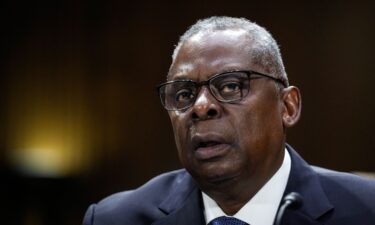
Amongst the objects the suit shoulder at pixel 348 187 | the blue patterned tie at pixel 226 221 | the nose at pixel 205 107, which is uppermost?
the nose at pixel 205 107

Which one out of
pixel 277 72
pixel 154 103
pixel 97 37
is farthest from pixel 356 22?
pixel 277 72

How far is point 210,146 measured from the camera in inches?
62.2

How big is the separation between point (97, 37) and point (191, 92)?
2.18 m

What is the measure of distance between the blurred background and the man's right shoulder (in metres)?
1.60

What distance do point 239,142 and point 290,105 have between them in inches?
10.7

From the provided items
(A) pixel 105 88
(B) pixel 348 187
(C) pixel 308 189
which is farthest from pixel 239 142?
(A) pixel 105 88

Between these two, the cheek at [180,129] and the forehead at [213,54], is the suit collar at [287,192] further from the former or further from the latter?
the forehead at [213,54]

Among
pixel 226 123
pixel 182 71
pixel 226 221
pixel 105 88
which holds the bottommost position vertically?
pixel 226 221

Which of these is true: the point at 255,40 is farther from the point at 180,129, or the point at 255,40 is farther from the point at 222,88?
the point at 180,129

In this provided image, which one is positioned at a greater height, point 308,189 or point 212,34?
point 212,34

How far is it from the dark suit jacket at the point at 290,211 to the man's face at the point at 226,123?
139mm

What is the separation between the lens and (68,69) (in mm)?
3709

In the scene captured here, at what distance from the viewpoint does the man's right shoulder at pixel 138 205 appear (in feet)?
6.08

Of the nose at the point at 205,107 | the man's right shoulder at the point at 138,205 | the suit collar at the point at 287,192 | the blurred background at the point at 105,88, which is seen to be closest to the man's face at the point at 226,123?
the nose at the point at 205,107
